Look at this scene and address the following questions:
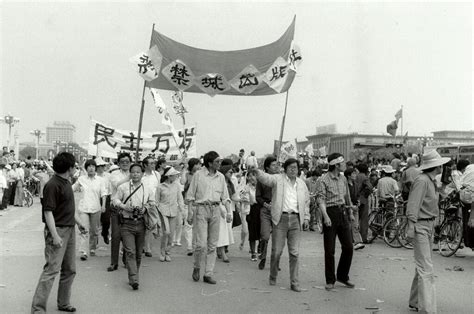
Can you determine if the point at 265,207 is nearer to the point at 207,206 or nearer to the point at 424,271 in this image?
the point at 207,206

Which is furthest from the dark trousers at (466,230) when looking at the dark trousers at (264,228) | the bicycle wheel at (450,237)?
the dark trousers at (264,228)

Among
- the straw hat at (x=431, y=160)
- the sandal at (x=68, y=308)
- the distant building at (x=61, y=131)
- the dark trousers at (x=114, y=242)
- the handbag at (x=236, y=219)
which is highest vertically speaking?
the distant building at (x=61, y=131)

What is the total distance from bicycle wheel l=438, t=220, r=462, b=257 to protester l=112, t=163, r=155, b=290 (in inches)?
237

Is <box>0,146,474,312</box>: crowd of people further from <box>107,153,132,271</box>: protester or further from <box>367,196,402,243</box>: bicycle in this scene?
<box>367,196,402,243</box>: bicycle

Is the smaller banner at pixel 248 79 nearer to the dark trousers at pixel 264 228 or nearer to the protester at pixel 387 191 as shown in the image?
the protester at pixel 387 191

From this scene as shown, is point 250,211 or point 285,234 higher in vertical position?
point 250,211

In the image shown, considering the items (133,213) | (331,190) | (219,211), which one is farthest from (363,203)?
(133,213)

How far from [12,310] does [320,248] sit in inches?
275

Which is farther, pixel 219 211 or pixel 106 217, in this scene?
pixel 106 217

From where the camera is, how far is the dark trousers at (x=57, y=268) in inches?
230

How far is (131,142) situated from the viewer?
1505cm

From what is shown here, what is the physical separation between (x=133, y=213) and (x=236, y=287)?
182 cm

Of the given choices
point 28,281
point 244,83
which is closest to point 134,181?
point 28,281

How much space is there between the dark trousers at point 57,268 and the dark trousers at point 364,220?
25.1 ft
